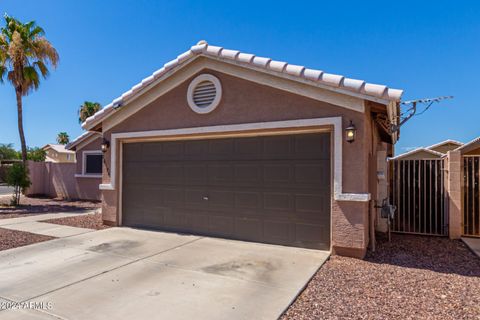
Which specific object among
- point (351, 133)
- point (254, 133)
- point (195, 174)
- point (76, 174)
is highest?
point (254, 133)

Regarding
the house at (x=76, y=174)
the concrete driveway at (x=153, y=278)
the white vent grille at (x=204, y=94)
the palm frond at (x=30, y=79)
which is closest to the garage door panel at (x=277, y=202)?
the concrete driveway at (x=153, y=278)

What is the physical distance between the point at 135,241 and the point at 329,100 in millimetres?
5475

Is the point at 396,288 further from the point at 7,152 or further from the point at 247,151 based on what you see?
the point at 7,152

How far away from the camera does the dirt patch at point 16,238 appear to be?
6676 millimetres

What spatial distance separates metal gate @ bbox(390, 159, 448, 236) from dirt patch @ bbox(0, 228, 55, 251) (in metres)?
9.57

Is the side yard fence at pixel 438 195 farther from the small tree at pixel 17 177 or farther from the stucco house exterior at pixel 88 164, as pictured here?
the small tree at pixel 17 177

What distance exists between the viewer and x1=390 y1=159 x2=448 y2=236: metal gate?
8086 mm

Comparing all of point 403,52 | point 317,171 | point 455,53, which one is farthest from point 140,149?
point 455,53

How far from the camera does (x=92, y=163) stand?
1573 cm

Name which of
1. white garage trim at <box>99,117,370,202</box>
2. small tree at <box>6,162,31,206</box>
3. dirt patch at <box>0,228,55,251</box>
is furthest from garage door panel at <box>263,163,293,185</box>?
small tree at <box>6,162,31,206</box>

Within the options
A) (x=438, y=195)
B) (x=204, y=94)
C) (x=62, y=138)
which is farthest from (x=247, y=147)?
(x=62, y=138)

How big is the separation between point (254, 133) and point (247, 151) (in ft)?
1.55

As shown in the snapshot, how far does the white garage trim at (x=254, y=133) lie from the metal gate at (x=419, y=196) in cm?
368

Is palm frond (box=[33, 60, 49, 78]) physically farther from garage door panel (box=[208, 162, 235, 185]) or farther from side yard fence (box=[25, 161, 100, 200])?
garage door panel (box=[208, 162, 235, 185])
